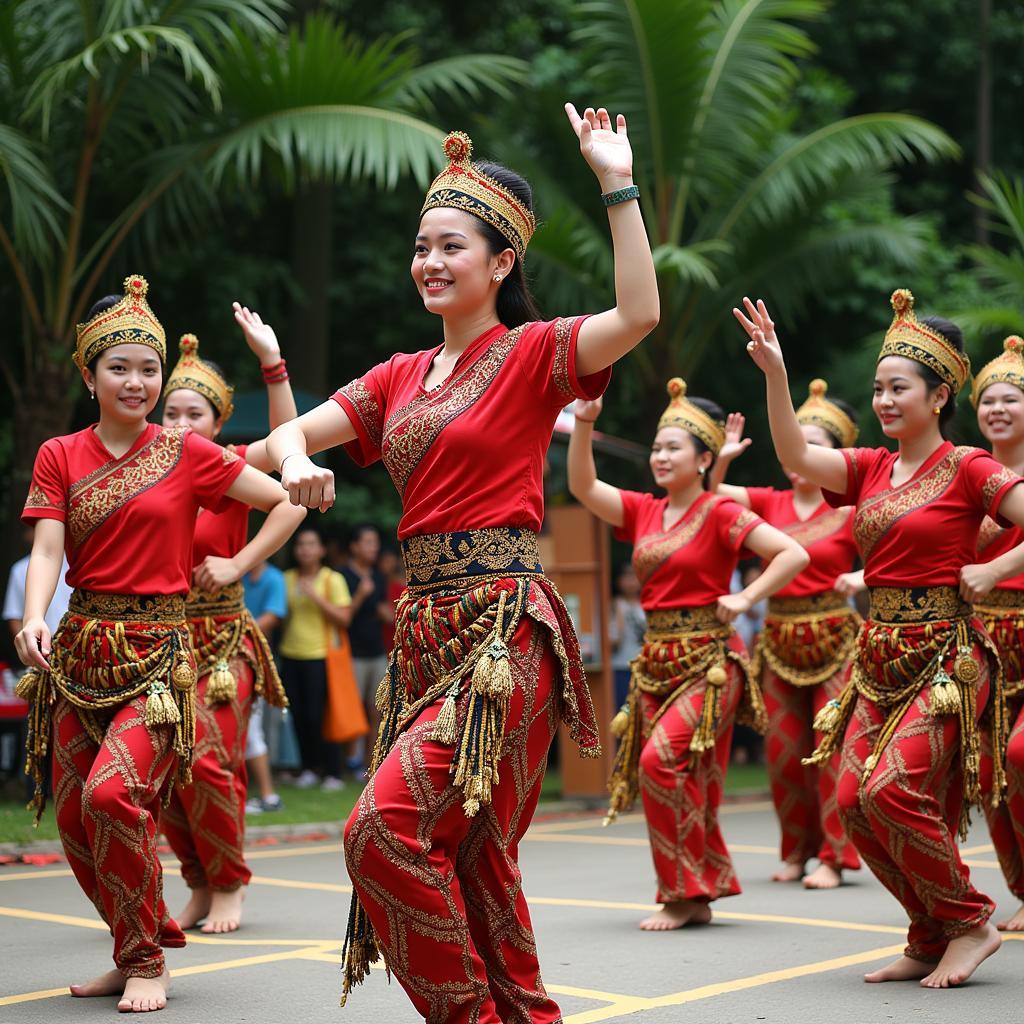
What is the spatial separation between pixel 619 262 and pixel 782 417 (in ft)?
6.20

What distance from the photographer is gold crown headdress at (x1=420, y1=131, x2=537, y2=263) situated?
4484mm

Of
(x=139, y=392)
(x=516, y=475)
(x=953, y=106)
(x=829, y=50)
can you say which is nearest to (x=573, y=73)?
(x=829, y=50)

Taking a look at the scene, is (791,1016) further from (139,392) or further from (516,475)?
(139,392)

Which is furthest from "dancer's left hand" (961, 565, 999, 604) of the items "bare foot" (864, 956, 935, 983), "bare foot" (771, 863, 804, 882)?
"bare foot" (771, 863, 804, 882)

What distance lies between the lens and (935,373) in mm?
6238

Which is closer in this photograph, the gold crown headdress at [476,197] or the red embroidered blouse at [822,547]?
the gold crown headdress at [476,197]

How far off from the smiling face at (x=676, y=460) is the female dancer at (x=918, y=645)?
1506 mm

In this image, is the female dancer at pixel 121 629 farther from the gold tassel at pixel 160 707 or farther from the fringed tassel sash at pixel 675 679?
the fringed tassel sash at pixel 675 679

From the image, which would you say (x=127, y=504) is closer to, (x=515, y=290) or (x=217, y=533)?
(x=217, y=533)

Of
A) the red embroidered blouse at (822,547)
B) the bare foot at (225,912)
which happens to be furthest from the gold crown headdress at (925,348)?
the bare foot at (225,912)

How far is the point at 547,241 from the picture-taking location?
608 inches

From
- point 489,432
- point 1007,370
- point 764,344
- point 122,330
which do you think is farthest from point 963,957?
point 122,330

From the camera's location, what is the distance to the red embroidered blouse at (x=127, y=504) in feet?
18.8

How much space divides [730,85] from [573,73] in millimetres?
2851
